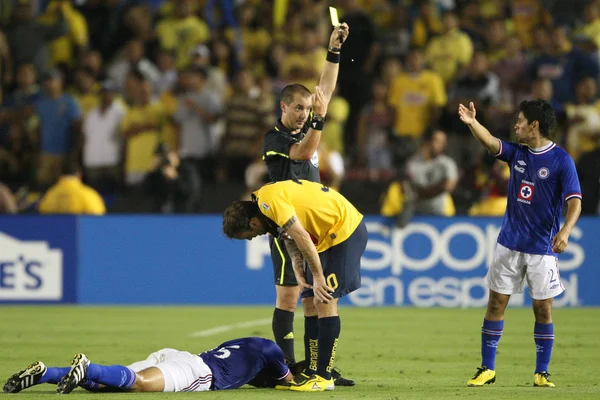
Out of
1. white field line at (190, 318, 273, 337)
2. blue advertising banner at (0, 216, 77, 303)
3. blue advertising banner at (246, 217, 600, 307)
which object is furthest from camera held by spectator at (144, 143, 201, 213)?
white field line at (190, 318, 273, 337)

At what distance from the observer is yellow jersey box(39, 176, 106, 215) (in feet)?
55.3

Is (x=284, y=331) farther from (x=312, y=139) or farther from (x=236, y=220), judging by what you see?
(x=312, y=139)

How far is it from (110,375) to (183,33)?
13.3 meters

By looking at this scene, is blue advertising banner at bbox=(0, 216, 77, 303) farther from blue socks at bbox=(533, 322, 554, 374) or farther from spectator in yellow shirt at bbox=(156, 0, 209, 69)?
blue socks at bbox=(533, 322, 554, 374)

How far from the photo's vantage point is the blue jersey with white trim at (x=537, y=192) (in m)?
8.57

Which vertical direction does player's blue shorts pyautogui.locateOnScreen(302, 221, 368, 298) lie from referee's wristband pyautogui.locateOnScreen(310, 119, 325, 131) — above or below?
below

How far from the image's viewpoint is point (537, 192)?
8.60 meters

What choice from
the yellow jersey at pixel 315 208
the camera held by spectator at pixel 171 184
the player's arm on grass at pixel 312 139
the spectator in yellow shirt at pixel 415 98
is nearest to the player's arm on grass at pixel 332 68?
the player's arm on grass at pixel 312 139

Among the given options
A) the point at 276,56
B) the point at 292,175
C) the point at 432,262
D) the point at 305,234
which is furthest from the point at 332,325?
the point at 276,56

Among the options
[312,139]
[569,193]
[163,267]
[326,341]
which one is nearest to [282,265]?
[326,341]

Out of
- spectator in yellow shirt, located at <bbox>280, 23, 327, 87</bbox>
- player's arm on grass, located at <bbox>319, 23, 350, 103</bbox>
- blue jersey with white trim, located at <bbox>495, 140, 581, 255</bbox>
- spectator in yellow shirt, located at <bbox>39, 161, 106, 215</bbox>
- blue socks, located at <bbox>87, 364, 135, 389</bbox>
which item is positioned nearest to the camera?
blue socks, located at <bbox>87, 364, 135, 389</bbox>

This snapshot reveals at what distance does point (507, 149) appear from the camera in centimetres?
869

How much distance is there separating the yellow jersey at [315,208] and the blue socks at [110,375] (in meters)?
1.45

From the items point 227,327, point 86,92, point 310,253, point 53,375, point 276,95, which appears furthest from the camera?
point 86,92
